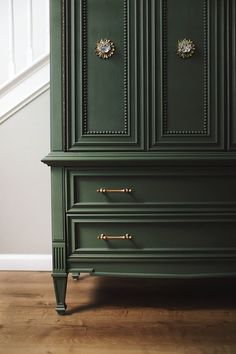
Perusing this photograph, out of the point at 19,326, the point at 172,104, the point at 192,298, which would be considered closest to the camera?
the point at 19,326

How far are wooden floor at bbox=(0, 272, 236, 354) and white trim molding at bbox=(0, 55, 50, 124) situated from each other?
1.09m

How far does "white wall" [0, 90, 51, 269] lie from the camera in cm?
275

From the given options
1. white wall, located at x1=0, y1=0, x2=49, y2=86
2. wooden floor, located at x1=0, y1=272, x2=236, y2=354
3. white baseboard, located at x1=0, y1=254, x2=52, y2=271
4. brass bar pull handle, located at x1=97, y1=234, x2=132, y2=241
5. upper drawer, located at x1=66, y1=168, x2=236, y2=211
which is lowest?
wooden floor, located at x1=0, y1=272, x2=236, y2=354

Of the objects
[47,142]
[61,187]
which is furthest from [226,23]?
[47,142]

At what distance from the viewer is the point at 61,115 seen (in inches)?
79.4

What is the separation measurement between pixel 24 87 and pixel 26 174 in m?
0.57

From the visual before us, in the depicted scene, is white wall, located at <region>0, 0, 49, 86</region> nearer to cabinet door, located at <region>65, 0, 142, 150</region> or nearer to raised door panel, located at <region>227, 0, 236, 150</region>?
cabinet door, located at <region>65, 0, 142, 150</region>

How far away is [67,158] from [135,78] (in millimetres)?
505

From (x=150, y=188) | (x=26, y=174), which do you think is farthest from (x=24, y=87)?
(x=150, y=188)

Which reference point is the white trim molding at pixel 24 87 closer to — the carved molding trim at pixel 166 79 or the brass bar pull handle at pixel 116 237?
the carved molding trim at pixel 166 79

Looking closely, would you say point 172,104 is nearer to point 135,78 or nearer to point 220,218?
point 135,78

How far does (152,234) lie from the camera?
6.64 feet

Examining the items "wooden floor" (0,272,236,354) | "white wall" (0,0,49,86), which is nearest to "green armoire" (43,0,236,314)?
"wooden floor" (0,272,236,354)

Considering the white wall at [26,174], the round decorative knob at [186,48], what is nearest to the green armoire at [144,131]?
the round decorative knob at [186,48]
